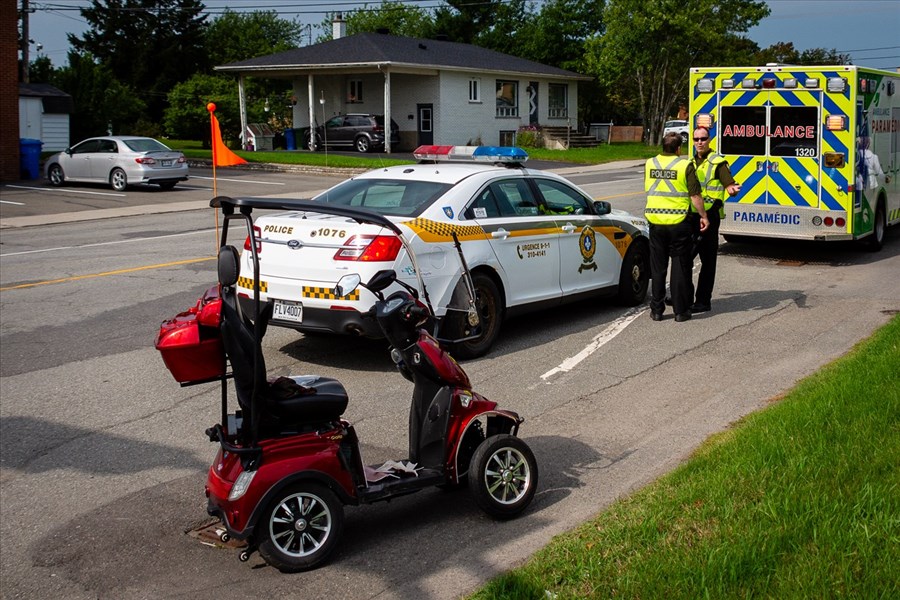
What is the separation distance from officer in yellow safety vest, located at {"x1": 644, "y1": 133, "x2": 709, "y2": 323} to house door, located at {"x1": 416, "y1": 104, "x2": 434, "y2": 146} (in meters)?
36.6

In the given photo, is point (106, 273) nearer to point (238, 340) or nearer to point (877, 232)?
point (238, 340)

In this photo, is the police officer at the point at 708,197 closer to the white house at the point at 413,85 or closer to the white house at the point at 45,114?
the white house at the point at 45,114

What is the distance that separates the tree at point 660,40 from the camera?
167 feet

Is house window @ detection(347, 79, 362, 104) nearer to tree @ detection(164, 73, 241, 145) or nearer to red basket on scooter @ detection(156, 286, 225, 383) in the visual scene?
tree @ detection(164, 73, 241, 145)

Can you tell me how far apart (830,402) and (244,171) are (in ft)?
109

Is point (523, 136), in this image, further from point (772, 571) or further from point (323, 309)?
point (772, 571)

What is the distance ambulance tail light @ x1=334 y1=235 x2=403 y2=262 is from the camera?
830 cm

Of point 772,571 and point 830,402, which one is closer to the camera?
point 772,571

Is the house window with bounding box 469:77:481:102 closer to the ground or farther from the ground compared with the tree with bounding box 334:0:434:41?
closer to the ground

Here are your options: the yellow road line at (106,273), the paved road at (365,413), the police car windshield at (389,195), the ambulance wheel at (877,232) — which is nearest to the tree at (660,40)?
the ambulance wheel at (877,232)

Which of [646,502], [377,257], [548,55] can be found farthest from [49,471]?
[548,55]

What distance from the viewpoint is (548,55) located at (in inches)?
2579

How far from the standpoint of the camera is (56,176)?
31.2 metres

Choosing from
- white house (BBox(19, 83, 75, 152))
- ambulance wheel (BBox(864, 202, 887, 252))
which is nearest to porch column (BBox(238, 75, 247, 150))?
white house (BBox(19, 83, 75, 152))
